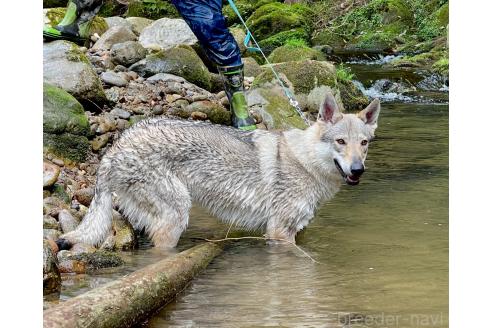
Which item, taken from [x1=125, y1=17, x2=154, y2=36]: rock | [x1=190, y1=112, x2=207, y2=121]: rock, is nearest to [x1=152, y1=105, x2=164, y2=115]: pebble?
[x1=190, y1=112, x2=207, y2=121]: rock

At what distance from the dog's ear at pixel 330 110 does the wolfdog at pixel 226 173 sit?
0.03 feet

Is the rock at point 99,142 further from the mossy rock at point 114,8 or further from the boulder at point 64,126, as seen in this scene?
the mossy rock at point 114,8

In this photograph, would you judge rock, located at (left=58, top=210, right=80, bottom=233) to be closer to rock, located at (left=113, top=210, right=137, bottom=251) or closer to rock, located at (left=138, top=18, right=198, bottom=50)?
rock, located at (left=113, top=210, right=137, bottom=251)

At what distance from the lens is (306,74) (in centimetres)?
1477

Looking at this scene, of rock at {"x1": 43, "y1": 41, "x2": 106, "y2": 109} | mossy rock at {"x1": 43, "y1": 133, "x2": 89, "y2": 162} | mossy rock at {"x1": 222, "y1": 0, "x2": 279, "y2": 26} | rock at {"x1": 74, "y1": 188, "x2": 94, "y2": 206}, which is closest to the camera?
rock at {"x1": 74, "y1": 188, "x2": 94, "y2": 206}

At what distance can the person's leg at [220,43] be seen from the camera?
31.7 feet

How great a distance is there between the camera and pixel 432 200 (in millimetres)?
9008

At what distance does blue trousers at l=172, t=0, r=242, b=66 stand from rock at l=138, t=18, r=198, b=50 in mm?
5034

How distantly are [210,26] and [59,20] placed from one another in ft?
19.3

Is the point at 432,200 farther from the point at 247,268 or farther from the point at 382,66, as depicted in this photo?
the point at 382,66

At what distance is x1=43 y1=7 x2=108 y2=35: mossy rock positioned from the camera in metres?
14.5

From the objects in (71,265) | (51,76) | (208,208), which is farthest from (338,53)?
(71,265)

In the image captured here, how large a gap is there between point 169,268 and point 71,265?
96 centimetres

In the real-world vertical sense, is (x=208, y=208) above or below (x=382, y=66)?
below
